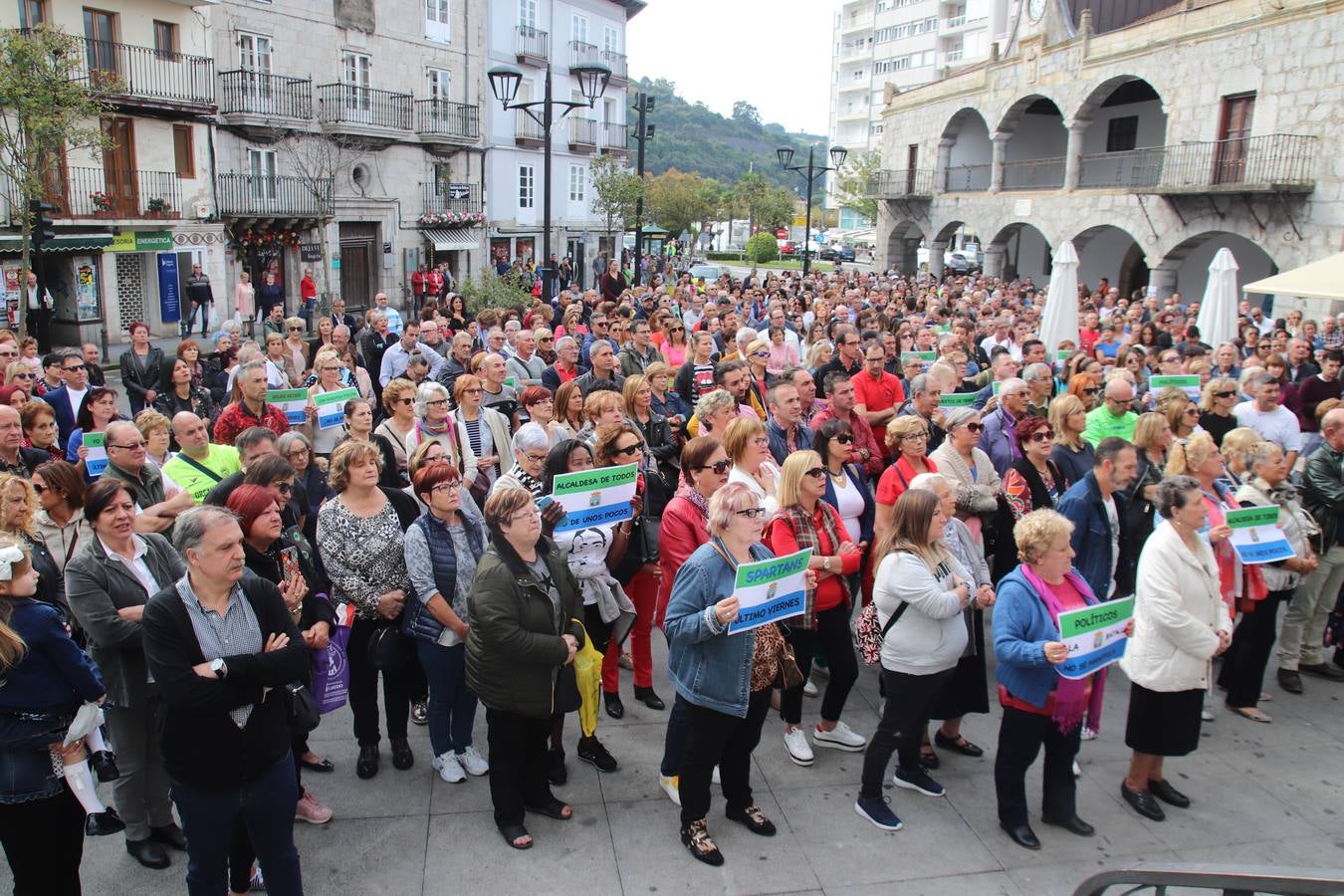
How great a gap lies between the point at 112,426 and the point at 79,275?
22.7 metres

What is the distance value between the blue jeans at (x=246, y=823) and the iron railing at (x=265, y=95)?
2821 cm

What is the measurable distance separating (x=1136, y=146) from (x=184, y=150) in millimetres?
27494

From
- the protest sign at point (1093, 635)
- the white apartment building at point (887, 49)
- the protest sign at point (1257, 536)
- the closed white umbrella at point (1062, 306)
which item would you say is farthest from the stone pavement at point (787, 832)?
the white apartment building at point (887, 49)

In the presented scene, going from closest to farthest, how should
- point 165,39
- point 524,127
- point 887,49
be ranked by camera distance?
point 165,39 < point 524,127 < point 887,49

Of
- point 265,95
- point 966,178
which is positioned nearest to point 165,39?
point 265,95

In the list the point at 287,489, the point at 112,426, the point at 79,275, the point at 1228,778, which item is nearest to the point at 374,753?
the point at 287,489

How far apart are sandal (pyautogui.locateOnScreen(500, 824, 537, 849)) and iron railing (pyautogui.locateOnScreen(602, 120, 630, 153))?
43762mm

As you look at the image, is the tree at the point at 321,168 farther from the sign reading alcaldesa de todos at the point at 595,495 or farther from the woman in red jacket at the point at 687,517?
the woman in red jacket at the point at 687,517

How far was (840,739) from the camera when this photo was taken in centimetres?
602

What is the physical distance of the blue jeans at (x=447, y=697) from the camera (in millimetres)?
5258

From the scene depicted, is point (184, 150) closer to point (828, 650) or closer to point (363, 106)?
point (363, 106)

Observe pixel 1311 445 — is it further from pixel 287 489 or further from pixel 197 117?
pixel 197 117

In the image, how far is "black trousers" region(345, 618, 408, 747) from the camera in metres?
5.39

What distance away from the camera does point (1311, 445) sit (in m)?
8.88
